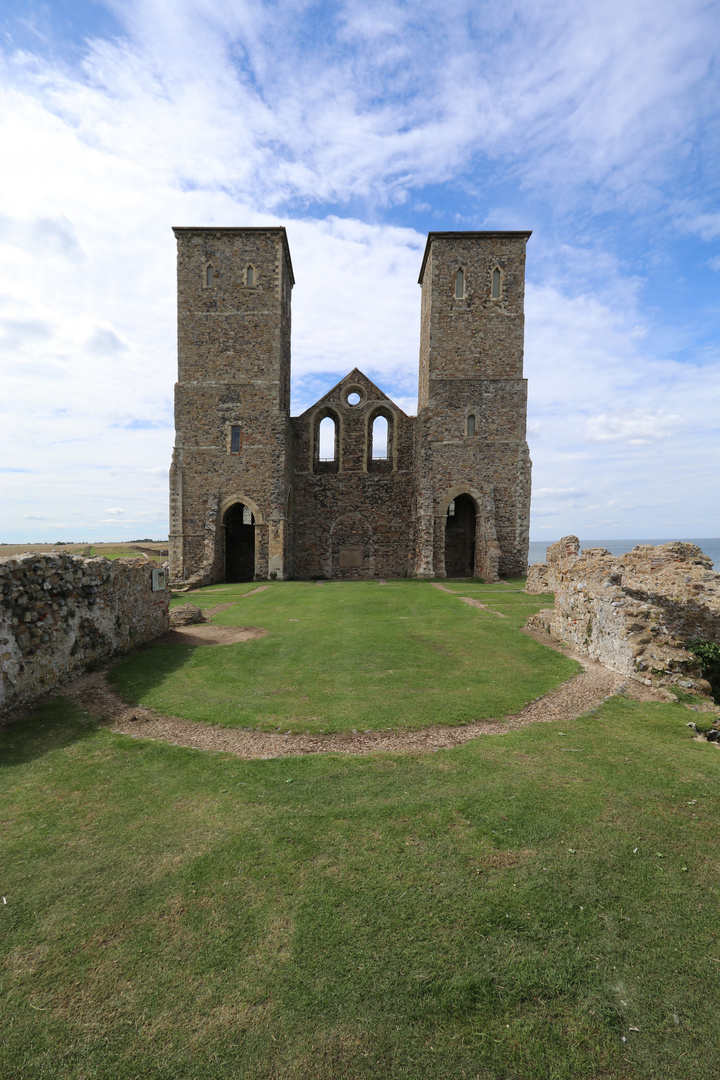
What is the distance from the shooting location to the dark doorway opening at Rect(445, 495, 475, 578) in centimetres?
3017

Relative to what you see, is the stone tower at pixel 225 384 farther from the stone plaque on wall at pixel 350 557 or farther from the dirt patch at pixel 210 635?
the dirt patch at pixel 210 635

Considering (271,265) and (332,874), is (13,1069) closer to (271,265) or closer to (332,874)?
(332,874)

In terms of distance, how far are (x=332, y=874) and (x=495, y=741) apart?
3145mm

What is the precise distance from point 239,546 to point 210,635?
18937 millimetres

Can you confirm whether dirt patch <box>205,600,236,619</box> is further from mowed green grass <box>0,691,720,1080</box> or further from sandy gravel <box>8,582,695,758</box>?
mowed green grass <box>0,691,720,1080</box>

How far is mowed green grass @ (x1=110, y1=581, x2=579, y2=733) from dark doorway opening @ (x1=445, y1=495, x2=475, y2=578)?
1529 centimetres

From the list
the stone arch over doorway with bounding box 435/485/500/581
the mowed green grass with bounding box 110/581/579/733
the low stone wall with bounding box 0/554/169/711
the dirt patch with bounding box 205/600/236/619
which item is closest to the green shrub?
the mowed green grass with bounding box 110/581/579/733

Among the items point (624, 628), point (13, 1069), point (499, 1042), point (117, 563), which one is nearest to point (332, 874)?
point (499, 1042)

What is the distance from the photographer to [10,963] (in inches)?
123

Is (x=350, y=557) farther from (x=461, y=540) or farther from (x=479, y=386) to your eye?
(x=479, y=386)

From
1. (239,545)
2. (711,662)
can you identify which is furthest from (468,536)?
(711,662)

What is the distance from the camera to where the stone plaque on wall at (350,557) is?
29938 millimetres

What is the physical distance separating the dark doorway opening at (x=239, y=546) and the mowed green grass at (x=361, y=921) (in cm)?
2520

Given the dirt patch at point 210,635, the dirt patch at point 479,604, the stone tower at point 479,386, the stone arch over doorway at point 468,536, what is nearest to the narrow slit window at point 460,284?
the stone tower at point 479,386
